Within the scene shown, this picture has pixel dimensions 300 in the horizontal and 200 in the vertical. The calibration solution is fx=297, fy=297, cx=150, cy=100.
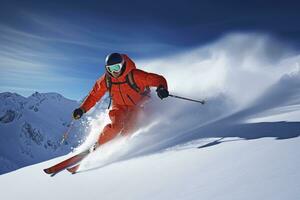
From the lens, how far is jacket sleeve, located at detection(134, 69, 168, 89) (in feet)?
22.6

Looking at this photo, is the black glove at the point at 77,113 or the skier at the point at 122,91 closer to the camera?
the skier at the point at 122,91

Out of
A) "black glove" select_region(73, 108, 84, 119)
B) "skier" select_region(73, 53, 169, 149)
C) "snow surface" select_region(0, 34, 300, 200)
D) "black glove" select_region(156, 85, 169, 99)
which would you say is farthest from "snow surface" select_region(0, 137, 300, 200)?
"black glove" select_region(73, 108, 84, 119)

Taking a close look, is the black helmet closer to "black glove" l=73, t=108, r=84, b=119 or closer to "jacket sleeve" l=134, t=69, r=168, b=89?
"jacket sleeve" l=134, t=69, r=168, b=89

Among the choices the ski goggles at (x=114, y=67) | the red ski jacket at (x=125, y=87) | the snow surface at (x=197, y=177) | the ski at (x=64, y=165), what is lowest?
the snow surface at (x=197, y=177)

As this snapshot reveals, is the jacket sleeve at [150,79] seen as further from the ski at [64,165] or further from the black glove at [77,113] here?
the ski at [64,165]

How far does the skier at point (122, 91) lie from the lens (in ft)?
21.9

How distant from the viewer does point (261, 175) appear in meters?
2.34

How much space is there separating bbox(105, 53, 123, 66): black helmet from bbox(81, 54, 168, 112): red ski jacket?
7.3 inches

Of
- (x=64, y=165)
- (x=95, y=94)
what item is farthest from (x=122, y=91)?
(x=64, y=165)

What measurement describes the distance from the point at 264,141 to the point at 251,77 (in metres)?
5.81

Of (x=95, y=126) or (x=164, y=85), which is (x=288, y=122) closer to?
(x=164, y=85)

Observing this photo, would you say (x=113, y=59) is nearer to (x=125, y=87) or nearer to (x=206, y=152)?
(x=125, y=87)

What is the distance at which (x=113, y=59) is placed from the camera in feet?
22.0

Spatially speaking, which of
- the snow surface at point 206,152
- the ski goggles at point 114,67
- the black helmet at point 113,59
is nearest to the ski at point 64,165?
the snow surface at point 206,152
